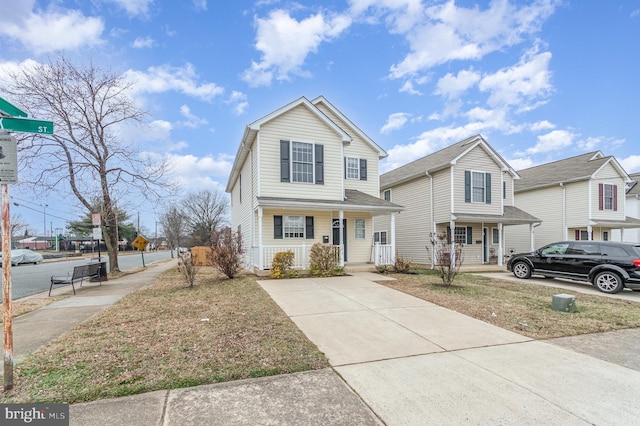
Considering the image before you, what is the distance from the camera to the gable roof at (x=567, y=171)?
20.3m

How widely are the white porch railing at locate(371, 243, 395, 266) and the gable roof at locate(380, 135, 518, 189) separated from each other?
6.37 m

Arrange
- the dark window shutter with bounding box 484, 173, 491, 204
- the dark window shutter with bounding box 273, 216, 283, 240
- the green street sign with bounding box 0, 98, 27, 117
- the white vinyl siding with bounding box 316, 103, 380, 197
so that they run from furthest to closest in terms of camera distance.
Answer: the dark window shutter with bounding box 484, 173, 491, 204 → the white vinyl siding with bounding box 316, 103, 380, 197 → the dark window shutter with bounding box 273, 216, 283, 240 → the green street sign with bounding box 0, 98, 27, 117

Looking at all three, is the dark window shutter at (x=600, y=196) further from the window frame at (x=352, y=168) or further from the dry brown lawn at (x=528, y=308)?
A: the window frame at (x=352, y=168)

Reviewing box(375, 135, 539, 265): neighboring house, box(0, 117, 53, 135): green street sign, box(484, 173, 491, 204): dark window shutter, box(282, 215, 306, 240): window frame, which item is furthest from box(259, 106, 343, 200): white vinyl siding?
box(484, 173, 491, 204): dark window shutter

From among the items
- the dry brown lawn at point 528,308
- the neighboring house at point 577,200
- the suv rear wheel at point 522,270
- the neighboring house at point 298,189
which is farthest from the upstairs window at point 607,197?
the neighboring house at point 298,189

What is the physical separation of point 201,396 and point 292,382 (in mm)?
967

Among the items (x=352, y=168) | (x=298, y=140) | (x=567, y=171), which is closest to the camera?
(x=298, y=140)

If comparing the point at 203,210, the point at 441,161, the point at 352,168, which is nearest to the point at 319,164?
the point at 352,168

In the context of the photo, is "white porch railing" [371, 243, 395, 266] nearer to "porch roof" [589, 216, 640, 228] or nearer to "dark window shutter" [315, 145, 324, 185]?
"dark window shutter" [315, 145, 324, 185]

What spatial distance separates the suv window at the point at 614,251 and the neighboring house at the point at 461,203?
639 cm

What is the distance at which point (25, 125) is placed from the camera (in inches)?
135

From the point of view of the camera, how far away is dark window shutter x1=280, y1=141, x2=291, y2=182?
1329 cm

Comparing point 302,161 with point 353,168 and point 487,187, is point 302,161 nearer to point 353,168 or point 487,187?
point 353,168

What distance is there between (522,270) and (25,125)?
52.0ft
